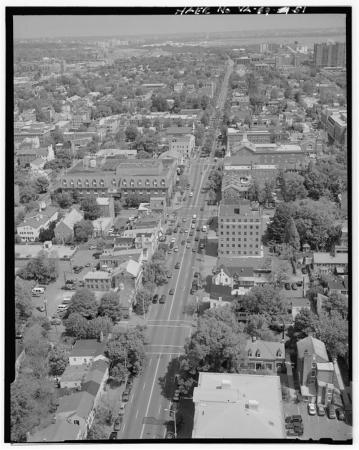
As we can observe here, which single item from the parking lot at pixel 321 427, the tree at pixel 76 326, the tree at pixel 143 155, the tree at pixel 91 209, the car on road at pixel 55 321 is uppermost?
the tree at pixel 143 155

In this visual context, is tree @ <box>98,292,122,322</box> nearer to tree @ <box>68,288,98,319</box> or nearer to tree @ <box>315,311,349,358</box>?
tree @ <box>68,288,98,319</box>

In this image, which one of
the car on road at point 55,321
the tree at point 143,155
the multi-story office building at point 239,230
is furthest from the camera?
the tree at point 143,155

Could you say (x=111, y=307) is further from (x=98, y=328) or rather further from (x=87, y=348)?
(x=87, y=348)

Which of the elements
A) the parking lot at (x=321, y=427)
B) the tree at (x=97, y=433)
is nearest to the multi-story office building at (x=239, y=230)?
the parking lot at (x=321, y=427)

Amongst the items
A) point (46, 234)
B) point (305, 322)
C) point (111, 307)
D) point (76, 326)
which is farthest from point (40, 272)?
point (305, 322)

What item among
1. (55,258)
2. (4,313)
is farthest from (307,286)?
(4,313)

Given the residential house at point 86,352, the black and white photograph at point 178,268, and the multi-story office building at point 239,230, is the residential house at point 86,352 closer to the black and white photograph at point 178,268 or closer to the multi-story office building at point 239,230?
the black and white photograph at point 178,268
